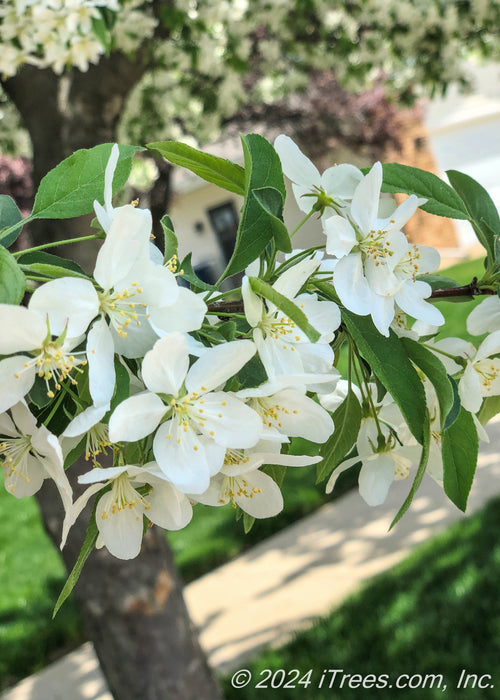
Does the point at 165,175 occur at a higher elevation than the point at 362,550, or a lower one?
higher

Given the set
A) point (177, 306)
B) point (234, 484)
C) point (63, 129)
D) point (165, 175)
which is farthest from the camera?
point (165, 175)

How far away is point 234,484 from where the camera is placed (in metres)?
0.90

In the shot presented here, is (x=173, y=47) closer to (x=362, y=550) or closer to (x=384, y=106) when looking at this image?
(x=362, y=550)

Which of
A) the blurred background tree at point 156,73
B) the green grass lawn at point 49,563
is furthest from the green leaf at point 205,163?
the green grass lawn at point 49,563

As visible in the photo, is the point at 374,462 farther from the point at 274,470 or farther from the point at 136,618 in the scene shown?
Answer: the point at 136,618

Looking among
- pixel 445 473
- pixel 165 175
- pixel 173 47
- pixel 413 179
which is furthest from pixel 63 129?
pixel 165 175

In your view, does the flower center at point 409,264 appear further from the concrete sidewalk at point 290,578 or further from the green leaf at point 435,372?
the concrete sidewalk at point 290,578

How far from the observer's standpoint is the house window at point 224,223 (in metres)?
19.3

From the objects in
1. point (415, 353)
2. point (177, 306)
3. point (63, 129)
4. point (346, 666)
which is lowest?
point (346, 666)

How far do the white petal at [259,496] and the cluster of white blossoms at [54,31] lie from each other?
6.42 ft

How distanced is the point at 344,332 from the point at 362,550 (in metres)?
4.04

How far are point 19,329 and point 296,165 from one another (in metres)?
0.47

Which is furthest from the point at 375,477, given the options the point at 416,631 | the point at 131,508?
the point at 416,631

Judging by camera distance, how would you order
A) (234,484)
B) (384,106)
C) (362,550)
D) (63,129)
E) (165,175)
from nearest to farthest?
(234,484)
(63,129)
(362,550)
(165,175)
(384,106)
